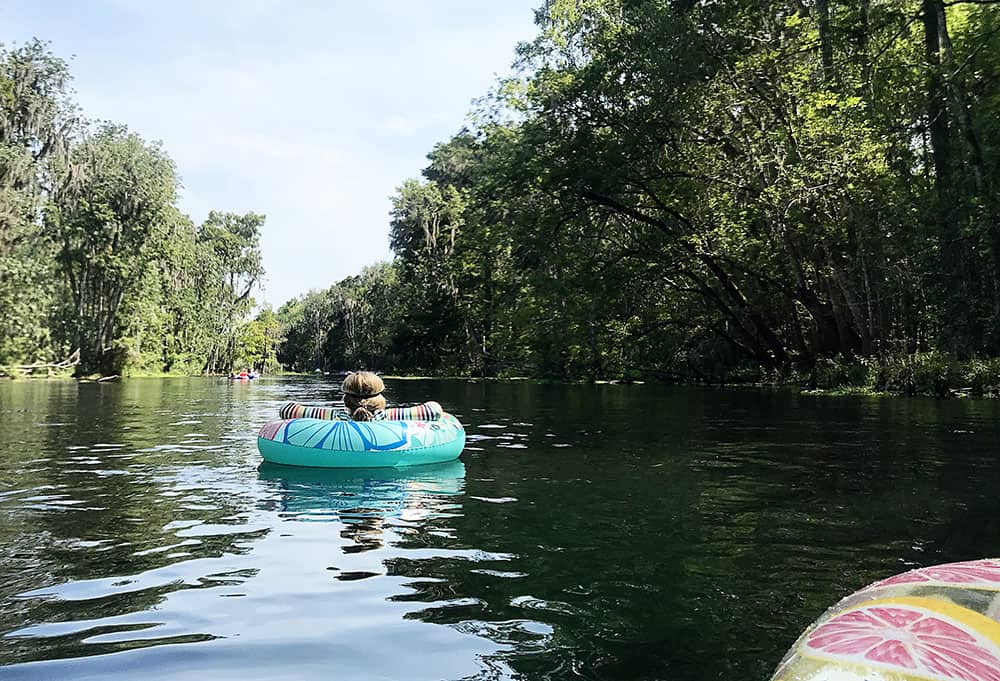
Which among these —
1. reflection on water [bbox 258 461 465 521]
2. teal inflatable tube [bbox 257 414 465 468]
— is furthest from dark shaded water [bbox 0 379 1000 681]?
teal inflatable tube [bbox 257 414 465 468]

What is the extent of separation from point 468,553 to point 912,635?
4164 mm

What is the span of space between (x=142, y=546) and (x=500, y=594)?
305 centimetres

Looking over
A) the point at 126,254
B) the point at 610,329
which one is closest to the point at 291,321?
the point at 126,254

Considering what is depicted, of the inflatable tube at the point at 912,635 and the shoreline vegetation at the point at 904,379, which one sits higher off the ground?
the shoreline vegetation at the point at 904,379

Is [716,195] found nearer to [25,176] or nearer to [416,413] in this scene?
[416,413]

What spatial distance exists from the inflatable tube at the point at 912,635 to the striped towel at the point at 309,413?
897 centimetres

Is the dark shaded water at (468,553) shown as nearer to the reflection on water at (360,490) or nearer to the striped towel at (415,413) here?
the reflection on water at (360,490)

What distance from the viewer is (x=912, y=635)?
2.00 metres

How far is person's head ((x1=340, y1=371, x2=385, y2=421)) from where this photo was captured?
11.0 m

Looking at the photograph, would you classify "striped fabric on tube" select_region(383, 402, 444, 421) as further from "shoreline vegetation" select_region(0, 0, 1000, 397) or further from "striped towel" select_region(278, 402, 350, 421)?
"shoreline vegetation" select_region(0, 0, 1000, 397)

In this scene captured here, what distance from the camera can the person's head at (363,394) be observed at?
1102 cm

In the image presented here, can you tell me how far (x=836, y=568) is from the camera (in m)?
5.27

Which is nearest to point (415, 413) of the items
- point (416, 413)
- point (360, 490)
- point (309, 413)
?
point (416, 413)

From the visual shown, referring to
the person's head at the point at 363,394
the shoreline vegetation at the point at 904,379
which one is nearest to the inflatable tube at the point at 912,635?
the person's head at the point at 363,394
